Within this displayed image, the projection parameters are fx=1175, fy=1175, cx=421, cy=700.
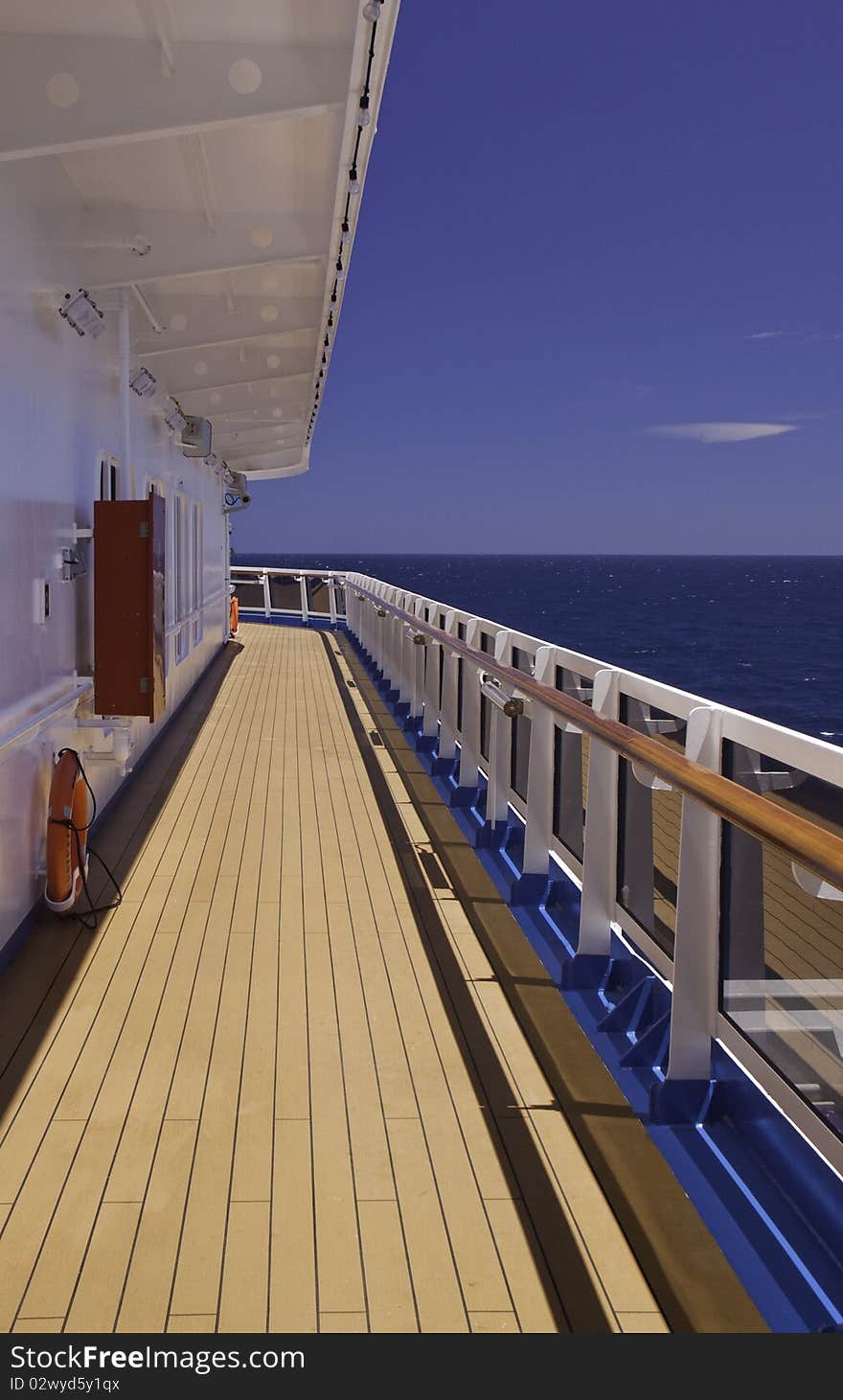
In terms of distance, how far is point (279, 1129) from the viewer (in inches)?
92.6

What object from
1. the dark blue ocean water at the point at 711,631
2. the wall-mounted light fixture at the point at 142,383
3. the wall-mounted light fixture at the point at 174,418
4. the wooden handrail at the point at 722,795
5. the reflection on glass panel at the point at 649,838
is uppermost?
the wall-mounted light fixture at the point at 174,418

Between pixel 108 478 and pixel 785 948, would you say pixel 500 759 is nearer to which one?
pixel 108 478

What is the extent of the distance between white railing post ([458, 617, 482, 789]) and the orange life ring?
184 cm

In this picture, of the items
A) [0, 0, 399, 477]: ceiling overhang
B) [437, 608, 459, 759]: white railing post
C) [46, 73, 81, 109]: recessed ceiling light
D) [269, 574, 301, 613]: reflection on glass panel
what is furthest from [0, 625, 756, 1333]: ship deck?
[269, 574, 301, 613]: reflection on glass panel

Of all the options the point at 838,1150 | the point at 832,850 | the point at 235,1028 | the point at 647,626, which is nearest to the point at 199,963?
the point at 235,1028

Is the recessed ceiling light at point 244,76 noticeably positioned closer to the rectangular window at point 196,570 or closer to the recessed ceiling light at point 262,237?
the recessed ceiling light at point 262,237

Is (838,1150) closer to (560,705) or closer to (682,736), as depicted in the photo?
Answer: (682,736)

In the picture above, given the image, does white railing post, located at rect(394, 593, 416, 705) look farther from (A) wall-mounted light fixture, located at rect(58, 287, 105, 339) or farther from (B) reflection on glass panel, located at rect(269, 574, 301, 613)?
(B) reflection on glass panel, located at rect(269, 574, 301, 613)

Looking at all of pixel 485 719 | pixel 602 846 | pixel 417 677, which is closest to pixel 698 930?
pixel 602 846

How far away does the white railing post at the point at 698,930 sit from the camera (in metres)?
2.31

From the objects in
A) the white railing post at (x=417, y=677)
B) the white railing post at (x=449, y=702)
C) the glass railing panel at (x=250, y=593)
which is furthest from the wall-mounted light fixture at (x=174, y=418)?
the glass railing panel at (x=250, y=593)

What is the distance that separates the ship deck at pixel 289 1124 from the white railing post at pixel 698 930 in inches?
8.3

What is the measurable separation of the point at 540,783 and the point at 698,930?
4.80 ft

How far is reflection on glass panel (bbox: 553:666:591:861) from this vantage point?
132 inches
